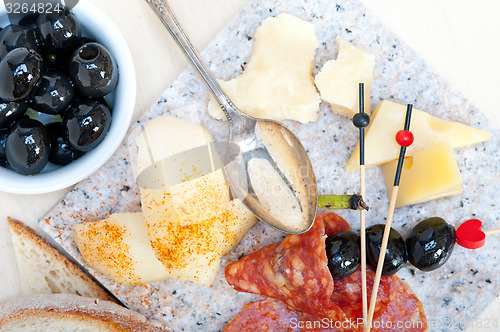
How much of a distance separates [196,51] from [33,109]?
1.31 ft

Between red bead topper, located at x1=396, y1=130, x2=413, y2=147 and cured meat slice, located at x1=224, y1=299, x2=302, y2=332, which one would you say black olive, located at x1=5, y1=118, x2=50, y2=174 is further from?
red bead topper, located at x1=396, y1=130, x2=413, y2=147

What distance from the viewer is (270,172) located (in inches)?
45.6

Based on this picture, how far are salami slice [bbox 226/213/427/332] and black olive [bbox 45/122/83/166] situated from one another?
48cm

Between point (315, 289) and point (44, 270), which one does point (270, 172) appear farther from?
point (44, 270)

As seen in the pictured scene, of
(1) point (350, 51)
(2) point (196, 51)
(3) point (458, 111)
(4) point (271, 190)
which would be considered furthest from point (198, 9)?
(3) point (458, 111)

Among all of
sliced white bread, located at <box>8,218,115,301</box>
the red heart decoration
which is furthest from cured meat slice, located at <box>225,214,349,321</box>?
sliced white bread, located at <box>8,218,115,301</box>

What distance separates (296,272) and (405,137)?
411mm

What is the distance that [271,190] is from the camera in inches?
45.5

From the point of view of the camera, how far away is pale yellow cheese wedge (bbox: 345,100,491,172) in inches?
45.6

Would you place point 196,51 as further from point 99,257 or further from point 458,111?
point 458,111

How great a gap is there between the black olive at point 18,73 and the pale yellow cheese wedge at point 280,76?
0.46m

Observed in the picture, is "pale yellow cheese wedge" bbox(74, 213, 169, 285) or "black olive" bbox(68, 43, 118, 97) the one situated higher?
"black olive" bbox(68, 43, 118, 97)

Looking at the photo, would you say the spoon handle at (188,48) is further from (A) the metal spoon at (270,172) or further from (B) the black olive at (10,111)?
(B) the black olive at (10,111)

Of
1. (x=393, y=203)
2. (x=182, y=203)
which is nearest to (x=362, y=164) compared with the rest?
(x=393, y=203)
